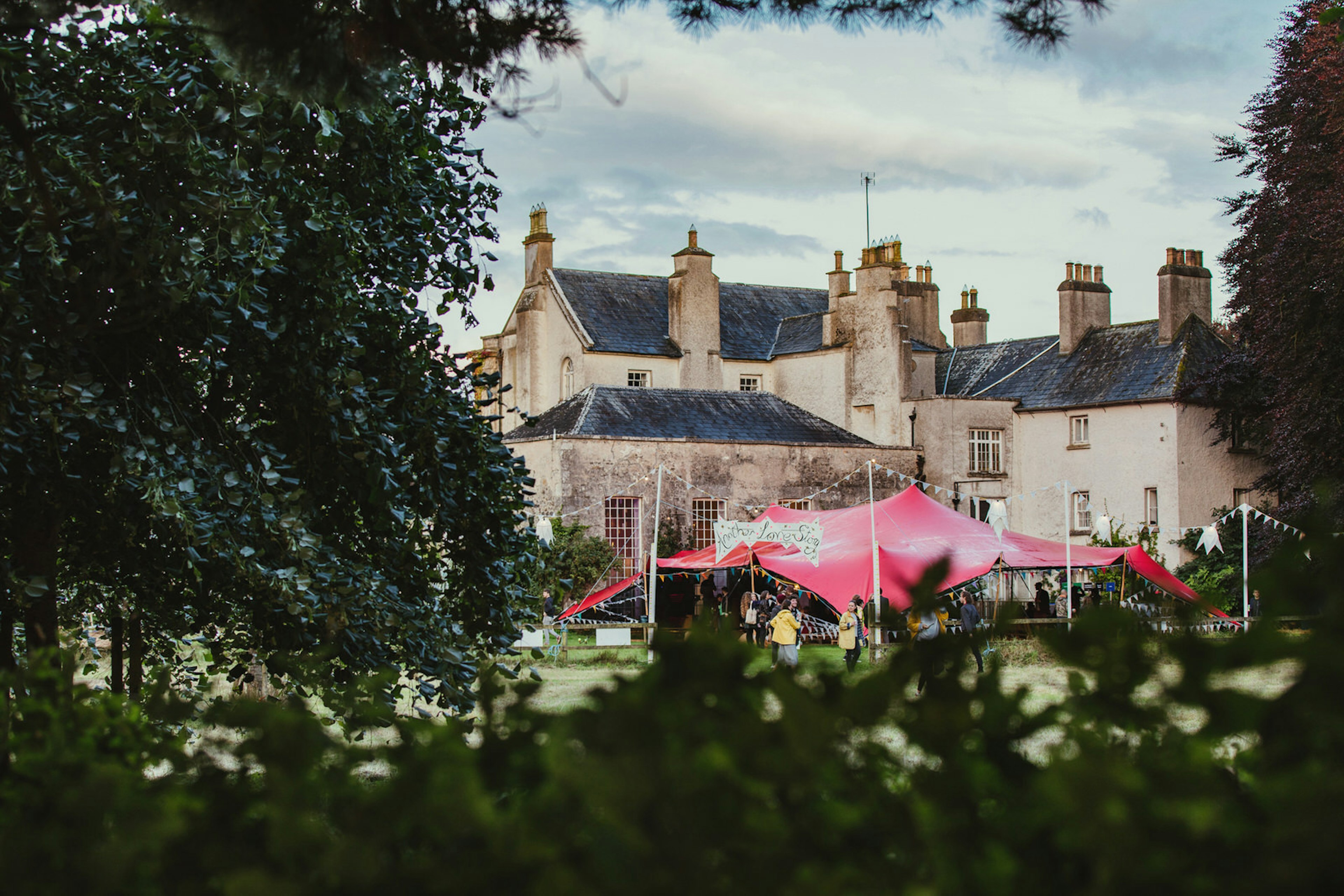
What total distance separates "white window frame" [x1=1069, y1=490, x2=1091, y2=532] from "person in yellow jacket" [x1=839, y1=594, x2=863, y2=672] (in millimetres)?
19017

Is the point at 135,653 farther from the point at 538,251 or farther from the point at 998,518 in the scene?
the point at 538,251

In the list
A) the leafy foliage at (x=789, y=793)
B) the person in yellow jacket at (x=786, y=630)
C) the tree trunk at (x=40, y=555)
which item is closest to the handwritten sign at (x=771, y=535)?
the person in yellow jacket at (x=786, y=630)

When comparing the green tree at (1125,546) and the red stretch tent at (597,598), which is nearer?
the green tree at (1125,546)

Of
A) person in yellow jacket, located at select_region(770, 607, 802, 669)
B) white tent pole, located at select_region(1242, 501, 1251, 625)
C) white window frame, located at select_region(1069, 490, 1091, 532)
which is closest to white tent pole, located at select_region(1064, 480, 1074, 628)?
white tent pole, located at select_region(1242, 501, 1251, 625)

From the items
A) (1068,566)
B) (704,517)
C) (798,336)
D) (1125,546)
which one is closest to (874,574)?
(1068,566)

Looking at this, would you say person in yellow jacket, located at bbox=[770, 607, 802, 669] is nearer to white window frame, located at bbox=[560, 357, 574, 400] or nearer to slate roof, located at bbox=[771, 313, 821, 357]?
white window frame, located at bbox=[560, 357, 574, 400]

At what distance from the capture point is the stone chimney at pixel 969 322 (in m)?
52.8

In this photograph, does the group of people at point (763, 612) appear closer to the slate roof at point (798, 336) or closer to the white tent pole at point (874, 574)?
the white tent pole at point (874, 574)

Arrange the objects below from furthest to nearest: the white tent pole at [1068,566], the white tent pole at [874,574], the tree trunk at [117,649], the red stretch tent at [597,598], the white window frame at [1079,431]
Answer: the white window frame at [1079,431] < the red stretch tent at [597,598] < the white tent pole at [1068,566] < the white tent pole at [874,574] < the tree trunk at [117,649]

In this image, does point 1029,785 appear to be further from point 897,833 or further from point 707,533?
point 707,533

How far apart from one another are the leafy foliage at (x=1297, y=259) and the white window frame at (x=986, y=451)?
9088 millimetres

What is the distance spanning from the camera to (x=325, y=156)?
8148 millimetres

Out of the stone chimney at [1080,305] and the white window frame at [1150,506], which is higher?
the stone chimney at [1080,305]

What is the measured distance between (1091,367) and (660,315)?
13943mm
